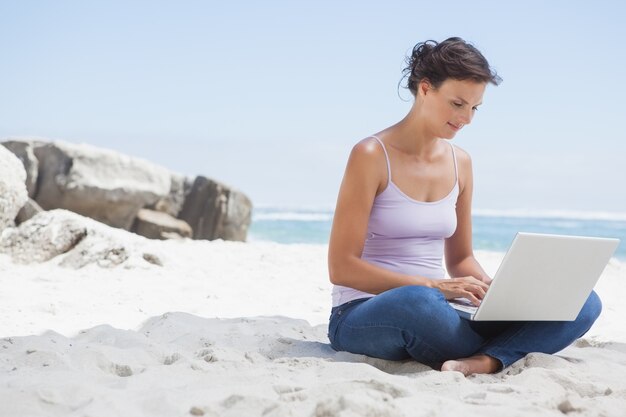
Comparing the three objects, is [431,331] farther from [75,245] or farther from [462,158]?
[75,245]

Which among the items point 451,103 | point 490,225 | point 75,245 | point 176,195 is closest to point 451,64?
point 451,103

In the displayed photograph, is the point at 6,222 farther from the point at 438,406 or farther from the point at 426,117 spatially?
the point at 438,406

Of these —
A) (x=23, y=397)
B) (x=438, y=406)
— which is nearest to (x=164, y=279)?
(x=23, y=397)

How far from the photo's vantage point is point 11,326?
386 cm

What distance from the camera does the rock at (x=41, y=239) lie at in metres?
5.77

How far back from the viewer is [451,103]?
3072mm

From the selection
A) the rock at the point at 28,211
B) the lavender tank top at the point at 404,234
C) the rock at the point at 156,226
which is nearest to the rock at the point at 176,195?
the rock at the point at 156,226

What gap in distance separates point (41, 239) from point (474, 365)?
395 cm

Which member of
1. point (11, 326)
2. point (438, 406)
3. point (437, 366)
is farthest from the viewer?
point (11, 326)

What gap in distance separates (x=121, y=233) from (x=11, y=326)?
87.5 inches

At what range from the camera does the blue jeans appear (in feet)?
9.48

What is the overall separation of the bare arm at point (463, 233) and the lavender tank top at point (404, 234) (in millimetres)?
250

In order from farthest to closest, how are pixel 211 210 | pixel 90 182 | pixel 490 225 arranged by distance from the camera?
pixel 490 225, pixel 211 210, pixel 90 182

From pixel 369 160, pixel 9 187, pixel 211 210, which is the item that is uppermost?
pixel 369 160
